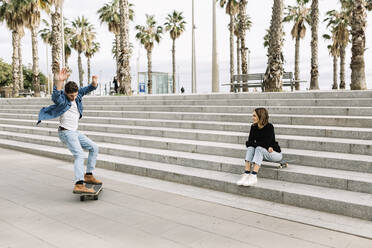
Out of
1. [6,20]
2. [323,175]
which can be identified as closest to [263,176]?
[323,175]

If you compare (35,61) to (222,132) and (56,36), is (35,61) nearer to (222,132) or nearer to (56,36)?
(56,36)

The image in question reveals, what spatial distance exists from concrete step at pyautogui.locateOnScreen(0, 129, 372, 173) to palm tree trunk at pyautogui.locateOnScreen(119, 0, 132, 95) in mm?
8238

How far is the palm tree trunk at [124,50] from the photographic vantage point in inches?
659

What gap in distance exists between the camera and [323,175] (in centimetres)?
496

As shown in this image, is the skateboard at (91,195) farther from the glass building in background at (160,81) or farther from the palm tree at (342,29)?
the glass building in background at (160,81)

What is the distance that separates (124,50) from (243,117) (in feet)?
36.5

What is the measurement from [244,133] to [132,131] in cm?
341

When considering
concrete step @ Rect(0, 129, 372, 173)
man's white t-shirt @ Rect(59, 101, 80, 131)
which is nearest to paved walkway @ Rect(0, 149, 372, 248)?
man's white t-shirt @ Rect(59, 101, 80, 131)

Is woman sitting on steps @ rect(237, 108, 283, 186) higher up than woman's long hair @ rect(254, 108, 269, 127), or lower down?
lower down

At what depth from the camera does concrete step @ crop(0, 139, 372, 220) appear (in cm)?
429

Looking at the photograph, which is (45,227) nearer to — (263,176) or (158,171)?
(158,171)

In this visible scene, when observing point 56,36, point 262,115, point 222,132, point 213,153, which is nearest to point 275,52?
point 222,132

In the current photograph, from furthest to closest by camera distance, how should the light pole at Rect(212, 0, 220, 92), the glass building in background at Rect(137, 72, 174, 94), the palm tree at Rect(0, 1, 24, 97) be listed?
the glass building in background at Rect(137, 72, 174, 94)
the palm tree at Rect(0, 1, 24, 97)
the light pole at Rect(212, 0, 220, 92)

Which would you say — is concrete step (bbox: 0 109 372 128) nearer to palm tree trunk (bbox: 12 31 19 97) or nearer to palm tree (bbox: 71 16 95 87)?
palm tree trunk (bbox: 12 31 19 97)
